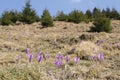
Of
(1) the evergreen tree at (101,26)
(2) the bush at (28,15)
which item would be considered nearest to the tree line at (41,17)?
(2) the bush at (28,15)

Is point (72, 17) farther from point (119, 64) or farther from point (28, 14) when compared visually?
point (119, 64)

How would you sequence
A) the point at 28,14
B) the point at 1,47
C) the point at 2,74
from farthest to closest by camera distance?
the point at 28,14
the point at 1,47
the point at 2,74

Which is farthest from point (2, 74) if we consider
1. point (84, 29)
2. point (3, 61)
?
point (84, 29)

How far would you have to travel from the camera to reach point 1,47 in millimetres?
11109

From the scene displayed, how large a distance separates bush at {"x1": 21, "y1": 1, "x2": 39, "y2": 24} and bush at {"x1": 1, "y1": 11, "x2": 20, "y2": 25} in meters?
0.73

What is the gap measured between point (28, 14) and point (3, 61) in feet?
67.0

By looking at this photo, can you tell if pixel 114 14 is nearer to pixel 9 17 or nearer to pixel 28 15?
pixel 28 15

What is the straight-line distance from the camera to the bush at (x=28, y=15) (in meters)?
26.3

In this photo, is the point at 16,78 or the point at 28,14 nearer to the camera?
the point at 16,78

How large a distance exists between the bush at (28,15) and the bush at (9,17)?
0.73 m

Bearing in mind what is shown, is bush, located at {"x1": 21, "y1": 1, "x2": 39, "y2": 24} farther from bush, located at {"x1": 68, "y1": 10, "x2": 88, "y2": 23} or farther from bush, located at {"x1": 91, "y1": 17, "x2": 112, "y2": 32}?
bush, located at {"x1": 91, "y1": 17, "x2": 112, "y2": 32}

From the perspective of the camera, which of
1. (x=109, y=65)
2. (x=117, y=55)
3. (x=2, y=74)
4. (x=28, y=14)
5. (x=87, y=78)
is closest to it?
(x=2, y=74)

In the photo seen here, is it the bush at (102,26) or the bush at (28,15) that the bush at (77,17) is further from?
the bush at (102,26)

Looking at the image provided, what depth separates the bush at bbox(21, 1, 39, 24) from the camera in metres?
26.3
